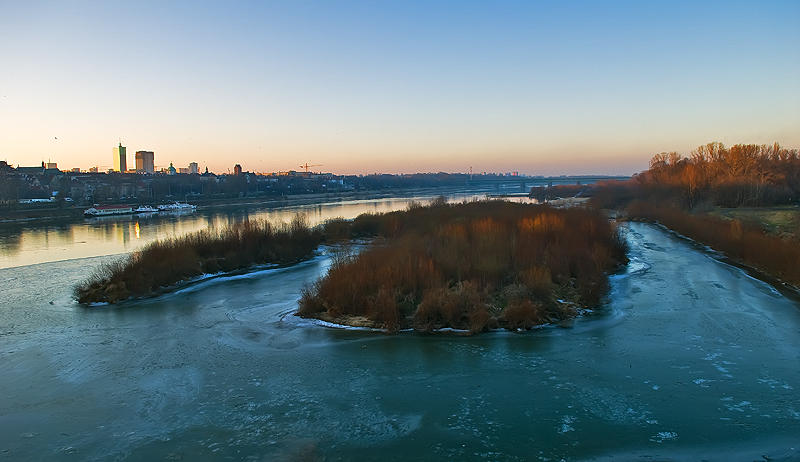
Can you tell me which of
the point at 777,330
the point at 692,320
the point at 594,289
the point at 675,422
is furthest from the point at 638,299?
the point at 675,422

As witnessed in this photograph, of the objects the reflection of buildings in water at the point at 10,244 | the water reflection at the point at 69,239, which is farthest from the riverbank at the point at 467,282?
the reflection of buildings in water at the point at 10,244

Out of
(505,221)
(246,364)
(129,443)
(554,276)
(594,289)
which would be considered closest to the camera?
(129,443)

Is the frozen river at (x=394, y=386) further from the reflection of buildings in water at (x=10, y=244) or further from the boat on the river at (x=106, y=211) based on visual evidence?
the boat on the river at (x=106, y=211)

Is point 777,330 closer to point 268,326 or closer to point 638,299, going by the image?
point 638,299

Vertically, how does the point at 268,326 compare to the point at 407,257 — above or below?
below

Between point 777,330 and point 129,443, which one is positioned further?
point 777,330

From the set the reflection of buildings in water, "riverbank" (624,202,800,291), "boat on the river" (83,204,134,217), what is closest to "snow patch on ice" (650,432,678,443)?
"riverbank" (624,202,800,291)

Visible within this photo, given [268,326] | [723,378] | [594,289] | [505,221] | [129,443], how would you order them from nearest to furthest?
[129,443] → [723,378] → [268,326] → [594,289] → [505,221]
